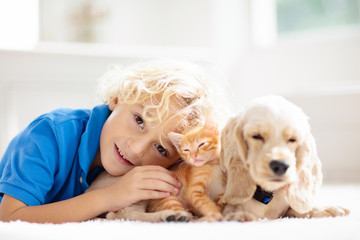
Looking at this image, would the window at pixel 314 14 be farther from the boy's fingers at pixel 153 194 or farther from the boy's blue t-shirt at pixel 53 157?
the boy's fingers at pixel 153 194

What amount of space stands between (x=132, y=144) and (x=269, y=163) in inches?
19.4

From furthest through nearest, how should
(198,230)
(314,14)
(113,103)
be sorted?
1. (314,14)
2. (113,103)
3. (198,230)

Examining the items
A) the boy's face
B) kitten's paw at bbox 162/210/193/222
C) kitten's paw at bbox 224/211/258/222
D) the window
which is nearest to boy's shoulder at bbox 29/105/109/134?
the boy's face

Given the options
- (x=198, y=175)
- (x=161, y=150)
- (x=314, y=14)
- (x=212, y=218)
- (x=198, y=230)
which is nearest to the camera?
(x=198, y=230)

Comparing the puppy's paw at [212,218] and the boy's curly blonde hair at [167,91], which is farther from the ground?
the boy's curly blonde hair at [167,91]

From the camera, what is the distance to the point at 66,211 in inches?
40.3

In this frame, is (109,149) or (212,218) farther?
(109,149)

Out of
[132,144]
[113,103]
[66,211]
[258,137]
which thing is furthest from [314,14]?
[66,211]

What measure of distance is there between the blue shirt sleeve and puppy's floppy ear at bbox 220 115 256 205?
0.52 m

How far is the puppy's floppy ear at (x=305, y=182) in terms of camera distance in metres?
0.84

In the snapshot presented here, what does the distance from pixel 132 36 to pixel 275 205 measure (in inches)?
83.5

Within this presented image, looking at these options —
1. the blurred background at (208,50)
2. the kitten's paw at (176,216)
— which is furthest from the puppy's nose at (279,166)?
the blurred background at (208,50)

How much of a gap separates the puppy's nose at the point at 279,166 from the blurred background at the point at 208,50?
136 centimetres

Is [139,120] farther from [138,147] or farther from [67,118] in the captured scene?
[67,118]
